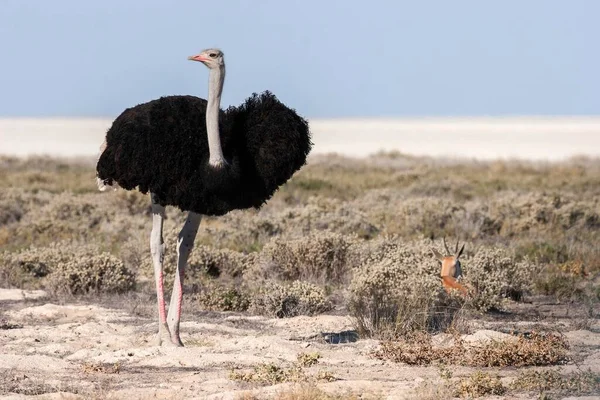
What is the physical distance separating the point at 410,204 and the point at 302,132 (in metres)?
10.9

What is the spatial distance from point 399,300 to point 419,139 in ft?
322

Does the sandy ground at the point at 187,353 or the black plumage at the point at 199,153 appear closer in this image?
the sandy ground at the point at 187,353

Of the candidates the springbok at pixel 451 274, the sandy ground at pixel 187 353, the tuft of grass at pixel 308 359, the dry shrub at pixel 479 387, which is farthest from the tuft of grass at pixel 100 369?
the springbok at pixel 451 274

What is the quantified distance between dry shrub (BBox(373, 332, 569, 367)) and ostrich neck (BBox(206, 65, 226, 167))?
2030 millimetres

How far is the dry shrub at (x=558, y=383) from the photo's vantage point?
7.77 m

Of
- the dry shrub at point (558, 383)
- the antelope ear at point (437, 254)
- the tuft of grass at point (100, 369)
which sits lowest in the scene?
the tuft of grass at point (100, 369)

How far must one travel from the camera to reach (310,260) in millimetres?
14469

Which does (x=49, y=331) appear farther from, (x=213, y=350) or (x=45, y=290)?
(x=45, y=290)

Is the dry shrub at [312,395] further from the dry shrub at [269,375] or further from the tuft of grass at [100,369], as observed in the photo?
the tuft of grass at [100,369]

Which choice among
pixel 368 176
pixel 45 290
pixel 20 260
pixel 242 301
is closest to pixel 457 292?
pixel 242 301

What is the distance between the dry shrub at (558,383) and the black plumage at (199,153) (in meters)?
2.78

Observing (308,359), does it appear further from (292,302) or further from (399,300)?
(292,302)

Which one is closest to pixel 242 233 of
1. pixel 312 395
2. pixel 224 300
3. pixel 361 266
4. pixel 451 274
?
pixel 361 266

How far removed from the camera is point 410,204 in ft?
68.1
